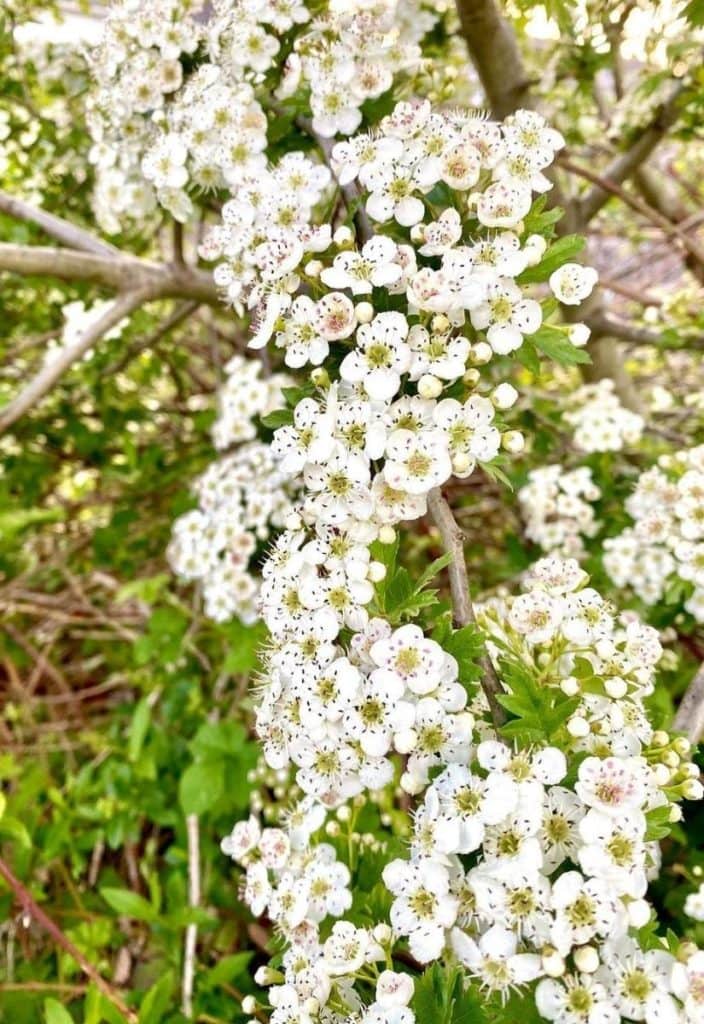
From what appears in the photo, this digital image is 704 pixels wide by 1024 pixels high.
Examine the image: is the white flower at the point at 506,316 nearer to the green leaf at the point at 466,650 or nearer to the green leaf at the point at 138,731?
the green leaf at the point at 466,650

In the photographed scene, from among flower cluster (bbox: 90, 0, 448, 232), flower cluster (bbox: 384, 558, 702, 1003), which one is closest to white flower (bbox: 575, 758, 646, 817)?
flower cluster (bbox: 384, 558, 702, 1003)

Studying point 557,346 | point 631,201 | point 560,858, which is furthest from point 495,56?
point 560,858

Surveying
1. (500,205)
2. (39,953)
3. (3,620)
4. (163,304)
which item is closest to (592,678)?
(500,205)

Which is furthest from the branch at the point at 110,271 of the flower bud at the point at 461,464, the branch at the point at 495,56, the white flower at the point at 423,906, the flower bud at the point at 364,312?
the white flower at the point at 423,906

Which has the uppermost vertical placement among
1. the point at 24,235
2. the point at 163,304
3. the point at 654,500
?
the point at 163,304

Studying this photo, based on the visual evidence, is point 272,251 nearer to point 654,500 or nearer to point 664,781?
point 664,781

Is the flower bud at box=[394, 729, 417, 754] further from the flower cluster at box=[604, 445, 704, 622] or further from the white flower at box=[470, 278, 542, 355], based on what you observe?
the flower cluster at box=[604, 445, 704, 622]

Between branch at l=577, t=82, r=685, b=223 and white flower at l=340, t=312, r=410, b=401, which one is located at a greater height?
branch at l=577, t=82, r=685, b=223
